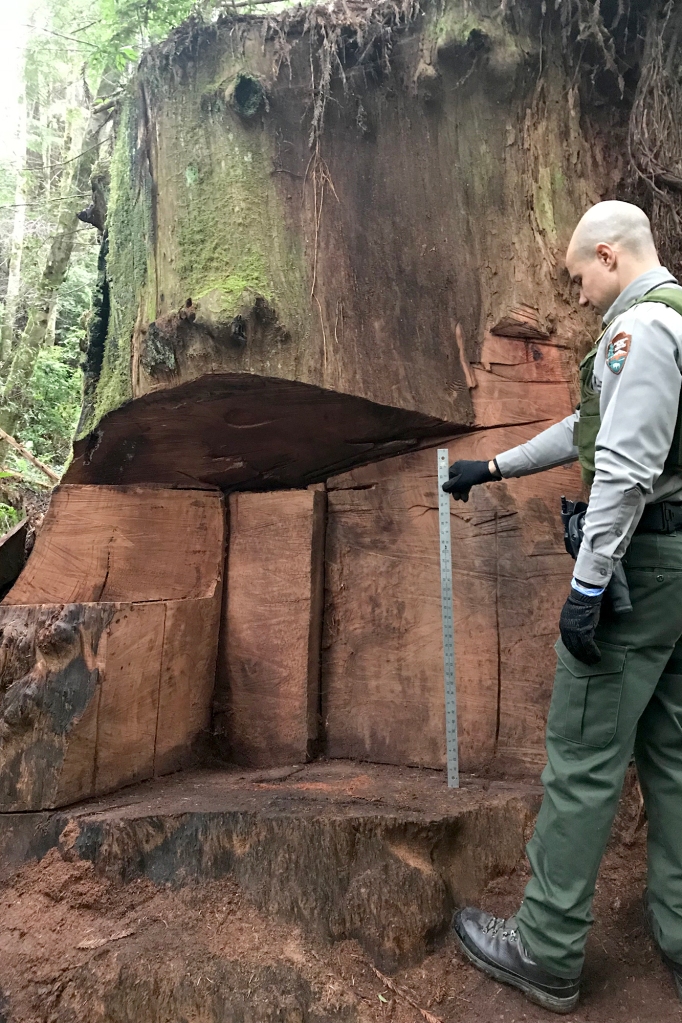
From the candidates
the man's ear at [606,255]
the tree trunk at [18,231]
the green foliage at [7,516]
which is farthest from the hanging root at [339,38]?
the tree trunk at [18,231]

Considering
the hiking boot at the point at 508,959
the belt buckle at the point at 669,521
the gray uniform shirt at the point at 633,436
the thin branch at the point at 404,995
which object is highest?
the gray uniform shirt at the point at 633,436

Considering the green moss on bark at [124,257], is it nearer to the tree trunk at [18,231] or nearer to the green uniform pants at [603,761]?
the green uniform pants at [603,761]

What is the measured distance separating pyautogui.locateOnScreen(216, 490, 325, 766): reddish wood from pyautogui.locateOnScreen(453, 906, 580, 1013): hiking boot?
1.05 meters

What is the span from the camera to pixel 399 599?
114 inches

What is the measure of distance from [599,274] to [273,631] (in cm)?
190

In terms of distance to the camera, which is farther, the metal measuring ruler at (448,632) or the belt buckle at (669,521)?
the metal measuring ruler at (448,632)

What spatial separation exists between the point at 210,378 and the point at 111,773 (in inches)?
59.0

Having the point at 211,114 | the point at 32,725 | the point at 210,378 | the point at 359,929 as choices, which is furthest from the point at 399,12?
the point at 359,929

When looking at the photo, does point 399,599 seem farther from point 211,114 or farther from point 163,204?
point 211,114

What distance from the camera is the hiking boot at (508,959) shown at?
5.90 ft

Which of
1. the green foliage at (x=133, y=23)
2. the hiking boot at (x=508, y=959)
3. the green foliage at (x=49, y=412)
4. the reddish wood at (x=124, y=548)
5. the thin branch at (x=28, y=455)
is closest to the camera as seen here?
the hiking boot at (x=508, y=959)

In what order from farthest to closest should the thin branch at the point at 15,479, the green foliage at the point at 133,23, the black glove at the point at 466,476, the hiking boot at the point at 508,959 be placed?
1. the thin branch at the point at 15,479
2. the green foliage at the point at 133,23
3. the black glove at the point at 466,476
4. the hiking boot at the point at 508,959

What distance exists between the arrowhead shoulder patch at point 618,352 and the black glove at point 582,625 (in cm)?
56

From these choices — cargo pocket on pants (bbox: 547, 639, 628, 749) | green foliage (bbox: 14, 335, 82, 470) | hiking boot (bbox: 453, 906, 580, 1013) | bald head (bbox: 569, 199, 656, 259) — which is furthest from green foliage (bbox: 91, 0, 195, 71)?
green foliage (bbox: 14, 335, 82, 470)
